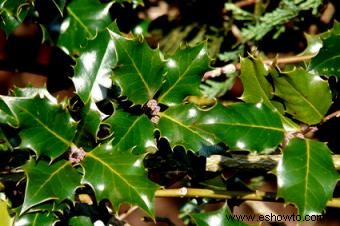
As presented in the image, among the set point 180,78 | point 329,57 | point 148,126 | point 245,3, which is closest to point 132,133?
point 148,126

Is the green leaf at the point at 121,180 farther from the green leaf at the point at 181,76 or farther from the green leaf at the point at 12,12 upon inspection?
the green leaf at the point at 12,12

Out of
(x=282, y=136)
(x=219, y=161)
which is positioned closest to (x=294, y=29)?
(x=219, y=161)

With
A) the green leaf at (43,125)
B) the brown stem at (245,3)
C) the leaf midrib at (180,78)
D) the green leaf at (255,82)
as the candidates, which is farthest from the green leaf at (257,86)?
the brown stem at (245,3)

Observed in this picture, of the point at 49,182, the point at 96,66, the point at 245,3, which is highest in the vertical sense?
the point at 96,66

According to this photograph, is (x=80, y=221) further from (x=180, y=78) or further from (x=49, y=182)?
(x=180, y=78)

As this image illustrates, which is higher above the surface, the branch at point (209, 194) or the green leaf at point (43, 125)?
the green leaf at point (43, 125)

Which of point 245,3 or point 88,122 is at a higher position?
point 88,122

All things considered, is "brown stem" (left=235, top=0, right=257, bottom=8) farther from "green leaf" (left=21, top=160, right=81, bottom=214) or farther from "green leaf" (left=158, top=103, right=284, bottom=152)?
"green leaf" (left=21, top=160, right=81, bottom=214)
